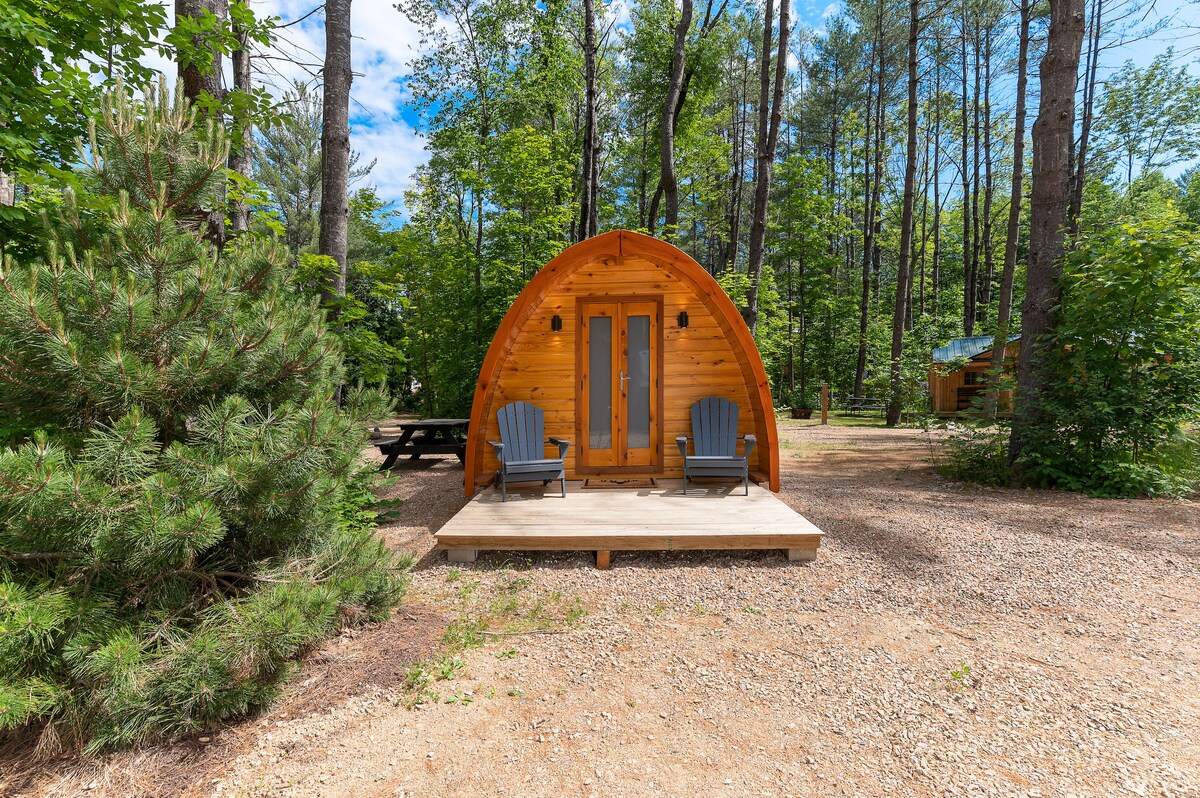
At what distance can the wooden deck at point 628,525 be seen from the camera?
3832 mm

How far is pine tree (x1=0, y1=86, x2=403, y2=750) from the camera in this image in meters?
1.67

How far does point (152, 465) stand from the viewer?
186cm

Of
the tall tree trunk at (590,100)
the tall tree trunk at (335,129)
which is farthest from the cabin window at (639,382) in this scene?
the tall tree trunk at (590,100)

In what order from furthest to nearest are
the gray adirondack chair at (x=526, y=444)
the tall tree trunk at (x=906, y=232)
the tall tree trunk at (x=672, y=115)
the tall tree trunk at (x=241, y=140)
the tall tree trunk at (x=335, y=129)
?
the tall tree trunk at (x=906, y=232), the tall tree trunk at (x=672, y=115), the tall tree trunk at (x=335, y=129), the gray adirondack chair at (x=526, y=444), the tall tree trunk at (x=241, y=140)

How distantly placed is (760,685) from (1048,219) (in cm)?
718

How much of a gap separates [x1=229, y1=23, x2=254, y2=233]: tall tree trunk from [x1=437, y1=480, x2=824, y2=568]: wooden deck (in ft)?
9.58

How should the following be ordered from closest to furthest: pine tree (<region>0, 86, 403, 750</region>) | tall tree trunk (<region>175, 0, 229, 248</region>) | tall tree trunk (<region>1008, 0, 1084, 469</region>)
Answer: pine tree (<region>0, 86, 403, 750</region>) → tall tree trunk (<region>175, 0, 229, 248</region>) → tall tree trunk (<region>1008, 0, 1084, 469</region>)

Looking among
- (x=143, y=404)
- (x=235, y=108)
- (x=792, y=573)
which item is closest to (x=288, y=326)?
(x=143, y=404)

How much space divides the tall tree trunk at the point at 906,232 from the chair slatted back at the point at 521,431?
36.3 ft

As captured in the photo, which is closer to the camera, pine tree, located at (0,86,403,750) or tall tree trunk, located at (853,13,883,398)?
pine tree, located at (0,86,403,750)

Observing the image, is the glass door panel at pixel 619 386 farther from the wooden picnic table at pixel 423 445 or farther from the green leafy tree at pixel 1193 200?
the green leafy tree at pixel 1193 200

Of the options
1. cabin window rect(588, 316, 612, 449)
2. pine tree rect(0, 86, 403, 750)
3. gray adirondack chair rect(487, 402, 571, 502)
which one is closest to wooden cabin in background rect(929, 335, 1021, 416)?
cabin window rect(588, 316, 612, 449)

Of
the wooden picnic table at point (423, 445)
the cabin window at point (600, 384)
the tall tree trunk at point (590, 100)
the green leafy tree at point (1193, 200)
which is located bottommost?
the wooden picnic table at point (423, 445)

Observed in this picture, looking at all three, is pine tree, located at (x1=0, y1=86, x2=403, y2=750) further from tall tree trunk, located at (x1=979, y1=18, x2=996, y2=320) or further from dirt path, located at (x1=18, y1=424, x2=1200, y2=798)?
tall tree trunk, located at (x1=979, y1=18, x2=996, y2=320)
